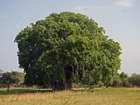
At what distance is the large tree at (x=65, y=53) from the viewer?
35.5 meters

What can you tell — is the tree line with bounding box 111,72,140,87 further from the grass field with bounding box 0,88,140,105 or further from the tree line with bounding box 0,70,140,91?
the grass field with bounding box 0,88,140,105

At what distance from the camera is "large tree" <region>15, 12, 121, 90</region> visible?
35531 mm

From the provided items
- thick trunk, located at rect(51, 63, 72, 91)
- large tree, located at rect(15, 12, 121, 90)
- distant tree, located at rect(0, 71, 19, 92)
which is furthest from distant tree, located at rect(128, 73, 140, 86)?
distant tree, located at rect(0, 71, 19, 92)

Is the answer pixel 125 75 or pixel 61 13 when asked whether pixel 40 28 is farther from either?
pixel 125 75

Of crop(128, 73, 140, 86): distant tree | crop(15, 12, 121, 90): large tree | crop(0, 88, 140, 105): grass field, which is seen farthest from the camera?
crop(128, 73, 140, 86): distant tree

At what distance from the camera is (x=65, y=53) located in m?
35.4

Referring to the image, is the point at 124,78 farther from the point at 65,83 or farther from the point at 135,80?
the point at 65,83

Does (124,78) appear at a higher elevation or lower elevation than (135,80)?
higher

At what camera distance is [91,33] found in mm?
41500

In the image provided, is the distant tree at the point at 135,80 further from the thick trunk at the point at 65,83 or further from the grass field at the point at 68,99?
the grass field at the point at 68,99

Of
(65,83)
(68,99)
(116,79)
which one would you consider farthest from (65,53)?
(116,79)

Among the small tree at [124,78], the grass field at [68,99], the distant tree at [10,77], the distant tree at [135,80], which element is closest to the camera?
the grass field at [68,99]

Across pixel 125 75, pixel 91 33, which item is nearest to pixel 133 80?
pixel 125 75

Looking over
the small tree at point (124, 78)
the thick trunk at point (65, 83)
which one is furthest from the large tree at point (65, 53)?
the small tree at point (124, 78)
